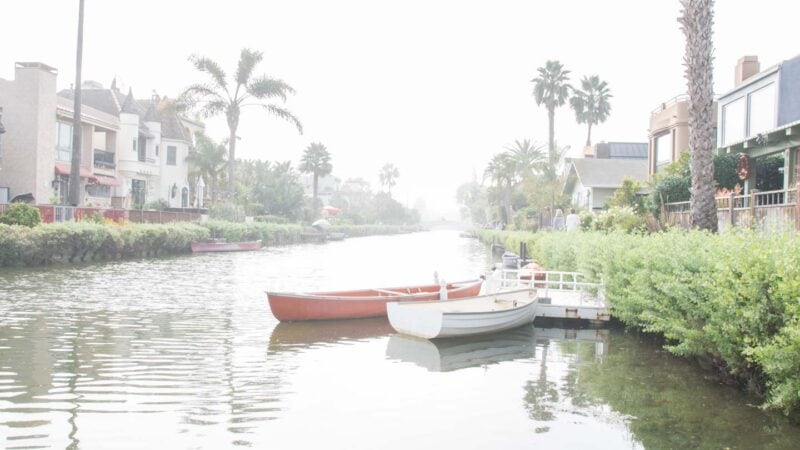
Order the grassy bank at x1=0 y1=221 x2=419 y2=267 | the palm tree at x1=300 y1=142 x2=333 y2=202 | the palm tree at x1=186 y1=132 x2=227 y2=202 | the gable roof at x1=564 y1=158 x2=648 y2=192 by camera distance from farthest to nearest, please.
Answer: the palm tree at x1=300 y1=142 x2=333 y2=202, the palm tree at x1=186 y1=132 x2=227 y2=202, the gable roof at x1=564 y1=158 x2=648 y2=192, the grassy bank at x1=0 y1=221 x2=419 y2=267

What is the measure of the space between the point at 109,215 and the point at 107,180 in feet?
44.6

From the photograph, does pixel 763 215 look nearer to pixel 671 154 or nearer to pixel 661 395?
pixel 661 395

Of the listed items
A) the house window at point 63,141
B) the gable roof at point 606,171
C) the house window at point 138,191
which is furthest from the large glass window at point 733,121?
the house window at point 138,191

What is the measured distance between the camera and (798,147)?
23234mm

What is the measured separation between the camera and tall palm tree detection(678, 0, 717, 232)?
17594 millimetres

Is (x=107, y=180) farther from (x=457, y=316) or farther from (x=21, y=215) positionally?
(x=457, y=316)

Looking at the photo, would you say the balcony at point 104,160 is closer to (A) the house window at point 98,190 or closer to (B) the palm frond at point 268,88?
(A) the house window at point 98,190

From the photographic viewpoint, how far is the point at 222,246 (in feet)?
148

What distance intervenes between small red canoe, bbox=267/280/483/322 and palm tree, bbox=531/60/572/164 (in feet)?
161

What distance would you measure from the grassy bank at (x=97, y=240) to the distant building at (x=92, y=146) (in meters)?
6.85

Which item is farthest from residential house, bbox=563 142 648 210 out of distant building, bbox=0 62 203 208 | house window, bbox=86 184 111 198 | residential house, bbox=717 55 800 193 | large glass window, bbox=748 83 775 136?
house window, bbox=86 184 111 198

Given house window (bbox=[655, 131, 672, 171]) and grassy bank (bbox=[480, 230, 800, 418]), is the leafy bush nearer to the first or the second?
grassy bank (bbox=[480, 230, 800, 418])

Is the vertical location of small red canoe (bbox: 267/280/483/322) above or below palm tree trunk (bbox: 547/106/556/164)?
below

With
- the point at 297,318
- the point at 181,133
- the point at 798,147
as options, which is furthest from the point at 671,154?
the point at 181,133
